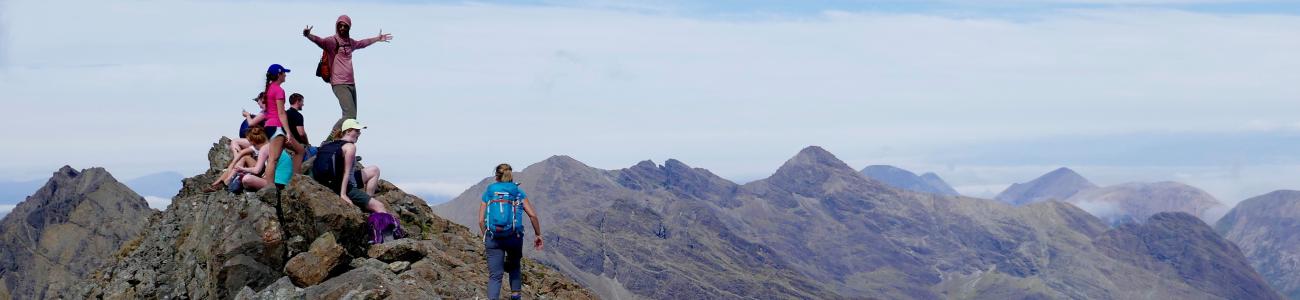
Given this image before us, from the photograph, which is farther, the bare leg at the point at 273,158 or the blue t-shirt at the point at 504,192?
the bare leg at the point at 273,158

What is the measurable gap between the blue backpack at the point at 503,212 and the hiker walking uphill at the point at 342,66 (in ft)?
30.0

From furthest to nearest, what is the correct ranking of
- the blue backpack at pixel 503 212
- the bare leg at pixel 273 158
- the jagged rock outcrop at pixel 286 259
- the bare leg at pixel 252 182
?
the bare leg at pixel 273 158 < the bare leg at pixel 252 182 < the blue backpack at pixel 503 212 < the jagged rock outcrop at pixel 286 259

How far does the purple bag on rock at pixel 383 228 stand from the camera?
1078 inches

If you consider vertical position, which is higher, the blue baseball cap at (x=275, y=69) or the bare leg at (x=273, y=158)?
the blue baseball cap at (x=275, y=69)

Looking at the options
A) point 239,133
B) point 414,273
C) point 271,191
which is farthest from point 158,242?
point 414,273

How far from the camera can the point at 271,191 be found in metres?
26.9

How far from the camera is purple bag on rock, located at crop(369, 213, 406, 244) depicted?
2738 centimetres

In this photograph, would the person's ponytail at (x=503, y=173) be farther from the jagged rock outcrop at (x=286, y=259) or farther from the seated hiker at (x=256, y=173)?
the seated hiker at (x=256, y=173)

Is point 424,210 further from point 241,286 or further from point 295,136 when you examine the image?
point 241,286

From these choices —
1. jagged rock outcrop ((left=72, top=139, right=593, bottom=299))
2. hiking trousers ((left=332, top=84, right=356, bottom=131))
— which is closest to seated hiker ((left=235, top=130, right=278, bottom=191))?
jagged rock outcrop ((left=72, top=139, right=593, bottom=299))

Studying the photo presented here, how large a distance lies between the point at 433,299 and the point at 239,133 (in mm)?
9601

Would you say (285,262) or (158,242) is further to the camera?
(158,242)

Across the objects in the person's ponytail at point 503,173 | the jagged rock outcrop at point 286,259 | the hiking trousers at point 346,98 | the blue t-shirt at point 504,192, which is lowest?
the jagged rock outcrop at point 286,259

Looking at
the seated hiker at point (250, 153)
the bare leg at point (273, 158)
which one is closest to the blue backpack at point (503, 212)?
the bare leg at point (273, 158)
